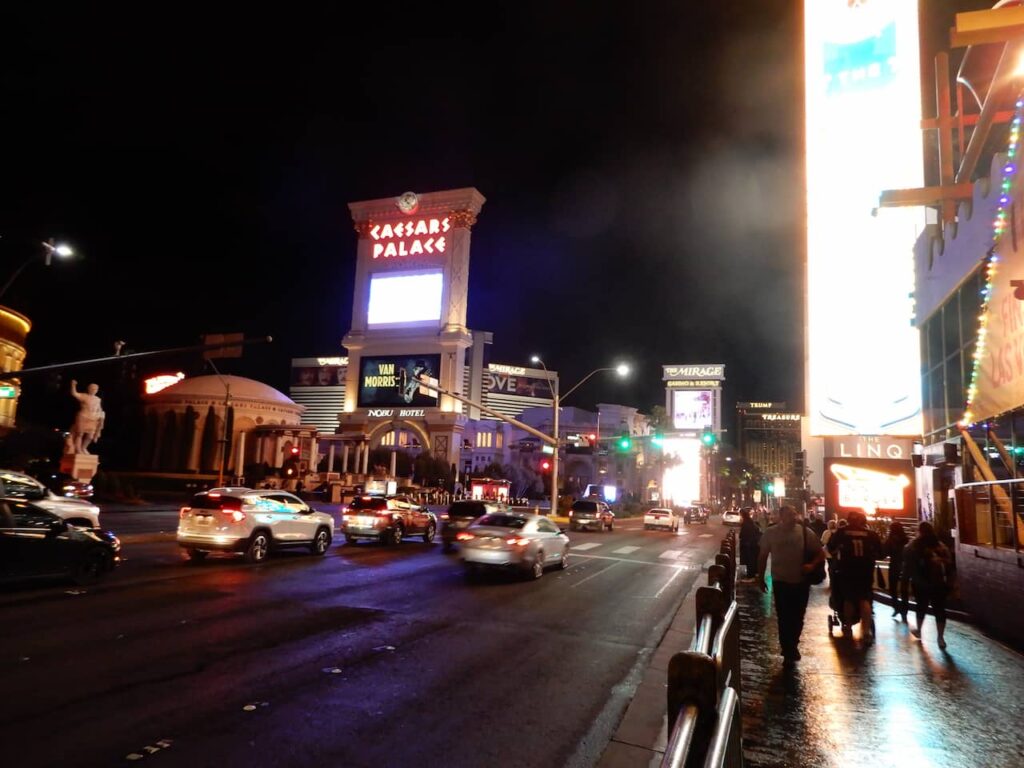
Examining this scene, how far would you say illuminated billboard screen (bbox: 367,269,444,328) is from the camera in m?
91.6

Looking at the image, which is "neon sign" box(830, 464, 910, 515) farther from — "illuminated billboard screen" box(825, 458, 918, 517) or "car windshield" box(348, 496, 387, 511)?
"car windshield" box(348, 496, 387, 511)

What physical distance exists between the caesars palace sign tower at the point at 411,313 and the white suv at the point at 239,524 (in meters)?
69.4

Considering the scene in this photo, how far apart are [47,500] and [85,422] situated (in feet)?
86.8

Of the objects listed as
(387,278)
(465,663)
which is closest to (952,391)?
(465,663)

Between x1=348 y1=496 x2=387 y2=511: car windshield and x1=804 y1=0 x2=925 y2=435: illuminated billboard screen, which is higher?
x1=804 y1=0 x2=925 y2=435: illuminated billboard screen

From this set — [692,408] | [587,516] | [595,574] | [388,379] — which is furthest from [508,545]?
[692,408]

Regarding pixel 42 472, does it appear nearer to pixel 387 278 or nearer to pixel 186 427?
pixel 186 427

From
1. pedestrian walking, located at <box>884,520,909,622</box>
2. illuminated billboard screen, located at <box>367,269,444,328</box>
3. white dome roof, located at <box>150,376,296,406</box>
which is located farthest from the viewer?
illuminated billboard screen, located at <box>367,269,444,328</box>

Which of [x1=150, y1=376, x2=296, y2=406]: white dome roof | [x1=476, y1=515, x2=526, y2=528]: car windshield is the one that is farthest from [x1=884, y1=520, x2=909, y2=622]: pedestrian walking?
[x1=150, y1=376, x2=296, y2=406]: white dome roof

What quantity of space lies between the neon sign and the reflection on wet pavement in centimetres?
1740

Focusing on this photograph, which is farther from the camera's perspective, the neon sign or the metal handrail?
the neon sign

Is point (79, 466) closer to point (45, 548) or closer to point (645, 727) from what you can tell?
point (45, 548)

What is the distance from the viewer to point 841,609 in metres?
10.0

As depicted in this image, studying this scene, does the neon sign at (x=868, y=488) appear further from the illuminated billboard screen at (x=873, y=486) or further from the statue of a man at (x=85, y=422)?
the statue of a man at (x=85, y=422)
